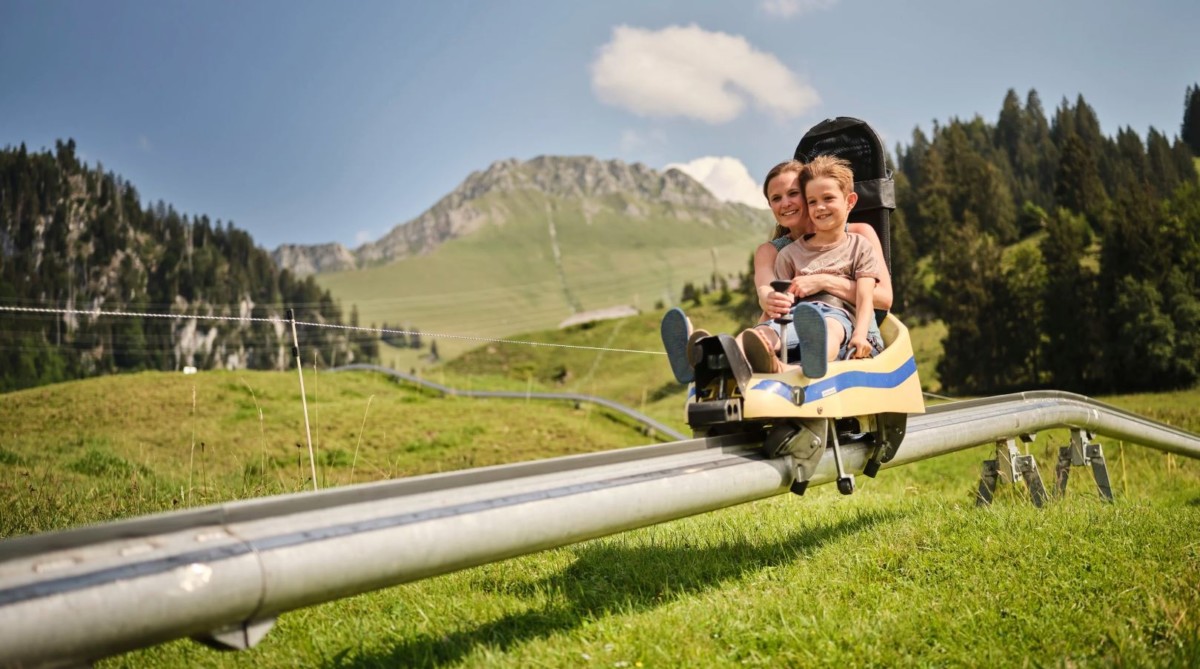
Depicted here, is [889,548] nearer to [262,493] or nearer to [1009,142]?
[262,493]

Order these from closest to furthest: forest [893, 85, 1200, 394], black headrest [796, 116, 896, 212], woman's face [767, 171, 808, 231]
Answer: woman's face [767, 171, 808, 231]
black headrest [796, 116, 896, 212]
forest [893, 85, 1200, 394]

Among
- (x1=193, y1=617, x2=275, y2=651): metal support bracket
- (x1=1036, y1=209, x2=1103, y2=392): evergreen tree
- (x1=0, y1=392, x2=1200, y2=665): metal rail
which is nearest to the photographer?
(x1=0, y1=392, x2=1200, y2=665): metal rail

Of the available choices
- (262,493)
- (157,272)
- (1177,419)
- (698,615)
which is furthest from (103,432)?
(157,272)

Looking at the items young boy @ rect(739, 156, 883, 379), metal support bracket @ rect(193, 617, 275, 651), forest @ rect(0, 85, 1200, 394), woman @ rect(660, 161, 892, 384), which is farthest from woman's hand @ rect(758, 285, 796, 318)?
forest @ rect(0, 85, 1200, 394)

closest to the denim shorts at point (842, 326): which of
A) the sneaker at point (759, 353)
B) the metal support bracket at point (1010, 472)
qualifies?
the sneaker at point (759, 353)

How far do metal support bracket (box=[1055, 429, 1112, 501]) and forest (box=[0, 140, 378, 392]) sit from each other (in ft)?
362

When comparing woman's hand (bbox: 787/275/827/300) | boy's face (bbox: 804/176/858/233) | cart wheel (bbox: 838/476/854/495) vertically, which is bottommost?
cart wheel (bbox: 838/476/854/495)

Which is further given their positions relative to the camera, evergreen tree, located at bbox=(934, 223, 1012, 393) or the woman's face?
evergreen tree, located at bbox=(934, 223, 1012, 393)

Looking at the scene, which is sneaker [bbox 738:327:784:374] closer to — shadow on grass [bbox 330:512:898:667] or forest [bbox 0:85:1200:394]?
shadow on grass [bbox 330:512:898:667]

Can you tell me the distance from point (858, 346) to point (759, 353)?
0.68 meters

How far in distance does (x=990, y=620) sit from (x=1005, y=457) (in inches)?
135

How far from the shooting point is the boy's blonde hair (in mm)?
4328

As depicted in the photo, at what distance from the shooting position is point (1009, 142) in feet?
427

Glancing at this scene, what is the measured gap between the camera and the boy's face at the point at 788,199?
454cm
